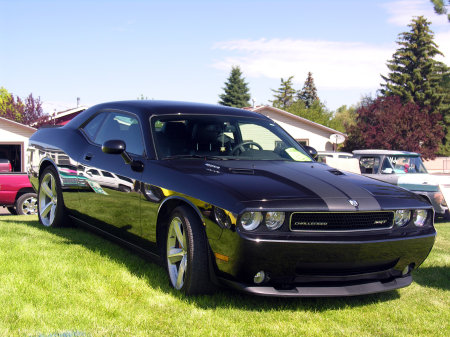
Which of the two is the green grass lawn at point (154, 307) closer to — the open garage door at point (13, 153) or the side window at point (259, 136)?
the side window at point (259, 136)

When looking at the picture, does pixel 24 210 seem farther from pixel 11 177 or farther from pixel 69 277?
pixel 69 277

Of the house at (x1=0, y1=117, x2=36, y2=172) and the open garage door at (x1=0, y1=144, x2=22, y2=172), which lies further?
the open garage door at (x1=0, y1=144, x2=22, y2=172)

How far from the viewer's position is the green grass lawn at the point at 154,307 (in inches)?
137

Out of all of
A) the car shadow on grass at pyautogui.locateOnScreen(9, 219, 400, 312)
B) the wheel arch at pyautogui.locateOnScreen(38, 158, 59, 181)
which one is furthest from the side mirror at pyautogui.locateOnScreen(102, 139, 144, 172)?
the wheel arch at pyautogui.locateOnScreen(38, 158, 59, 181)

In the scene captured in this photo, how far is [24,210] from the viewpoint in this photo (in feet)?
44.8

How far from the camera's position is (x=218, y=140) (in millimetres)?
5164

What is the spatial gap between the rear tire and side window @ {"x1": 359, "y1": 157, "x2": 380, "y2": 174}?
8.16 meters

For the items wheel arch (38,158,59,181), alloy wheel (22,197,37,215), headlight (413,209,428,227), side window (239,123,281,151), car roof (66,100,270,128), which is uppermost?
car roof (66,100,270,128)

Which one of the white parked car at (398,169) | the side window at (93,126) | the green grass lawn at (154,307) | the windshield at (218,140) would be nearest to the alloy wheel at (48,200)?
the side window at (93,126)

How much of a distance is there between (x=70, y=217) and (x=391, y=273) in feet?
12.2

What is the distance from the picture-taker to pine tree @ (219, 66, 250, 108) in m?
77.2

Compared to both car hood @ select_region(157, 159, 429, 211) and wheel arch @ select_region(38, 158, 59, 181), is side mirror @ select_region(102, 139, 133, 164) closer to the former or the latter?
car hood @ select_region(157, 159, 429, 211)

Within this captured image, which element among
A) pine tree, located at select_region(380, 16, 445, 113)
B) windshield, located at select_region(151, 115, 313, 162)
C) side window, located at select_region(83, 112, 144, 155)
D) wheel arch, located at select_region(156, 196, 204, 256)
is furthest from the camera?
pine tree, located at select_region(380, 16, 445, 113)

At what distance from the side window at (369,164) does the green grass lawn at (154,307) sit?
8550 millimetres
